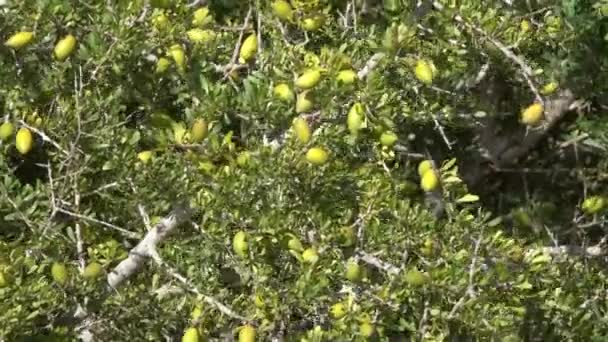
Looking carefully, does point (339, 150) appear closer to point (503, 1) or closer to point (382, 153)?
point (382, 153)

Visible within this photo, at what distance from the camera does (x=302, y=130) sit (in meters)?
1.65

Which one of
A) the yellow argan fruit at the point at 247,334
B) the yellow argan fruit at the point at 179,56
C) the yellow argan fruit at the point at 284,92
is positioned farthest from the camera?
Result: the yellow argan fruit at the point at 179,56

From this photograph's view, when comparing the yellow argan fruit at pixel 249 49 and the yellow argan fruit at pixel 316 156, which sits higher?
the yellow argan fruit at pixel 249 49

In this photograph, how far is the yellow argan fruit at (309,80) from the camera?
167 centimetres

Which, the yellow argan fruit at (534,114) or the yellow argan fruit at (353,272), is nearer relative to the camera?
the yellow argan fruit at (353,272)

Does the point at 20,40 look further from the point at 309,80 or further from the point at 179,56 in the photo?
the point at 309,80

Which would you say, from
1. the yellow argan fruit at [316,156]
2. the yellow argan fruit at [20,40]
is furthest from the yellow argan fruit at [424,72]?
the yellow argan fruit at [20,40]

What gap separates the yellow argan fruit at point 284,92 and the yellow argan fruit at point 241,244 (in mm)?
267

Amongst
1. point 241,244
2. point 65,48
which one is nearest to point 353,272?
point 241,244

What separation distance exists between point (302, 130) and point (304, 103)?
0.19 ft

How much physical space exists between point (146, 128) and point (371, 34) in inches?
20.2

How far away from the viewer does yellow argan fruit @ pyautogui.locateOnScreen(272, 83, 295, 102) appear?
5.65 ft

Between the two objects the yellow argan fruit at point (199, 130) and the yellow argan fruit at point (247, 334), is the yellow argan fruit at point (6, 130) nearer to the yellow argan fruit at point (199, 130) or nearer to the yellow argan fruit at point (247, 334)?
the yellow argan fruit at point (199, 130)

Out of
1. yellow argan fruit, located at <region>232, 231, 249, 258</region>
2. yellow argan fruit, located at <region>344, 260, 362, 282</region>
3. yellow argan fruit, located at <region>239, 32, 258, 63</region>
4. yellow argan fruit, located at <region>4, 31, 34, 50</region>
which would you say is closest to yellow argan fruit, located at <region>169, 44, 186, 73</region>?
yellow argan fruit, located at <region>239, 32, 258, 63</region>
